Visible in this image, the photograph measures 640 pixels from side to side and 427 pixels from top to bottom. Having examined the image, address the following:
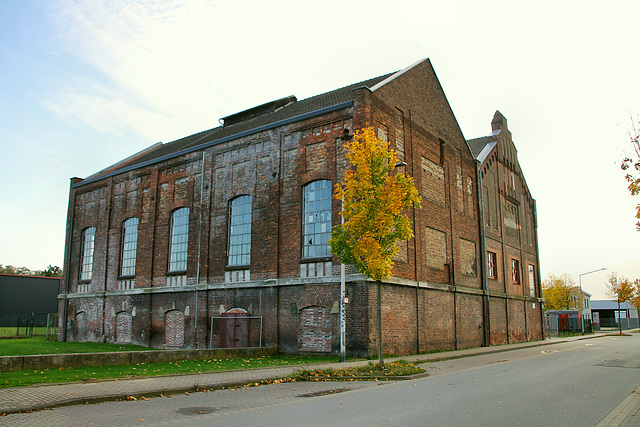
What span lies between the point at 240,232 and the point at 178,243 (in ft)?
15.6

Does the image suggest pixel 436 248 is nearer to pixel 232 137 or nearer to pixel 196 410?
pixel 232 137

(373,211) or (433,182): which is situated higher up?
(433,182)

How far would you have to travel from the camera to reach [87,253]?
104 feet

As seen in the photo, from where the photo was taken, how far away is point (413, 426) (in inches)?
274

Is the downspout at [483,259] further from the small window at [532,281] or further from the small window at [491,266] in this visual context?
the small window at [532,281]

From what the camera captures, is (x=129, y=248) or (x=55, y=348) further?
(x=129, y=248)

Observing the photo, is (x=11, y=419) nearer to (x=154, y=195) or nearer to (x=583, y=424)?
(x=583, y=424)

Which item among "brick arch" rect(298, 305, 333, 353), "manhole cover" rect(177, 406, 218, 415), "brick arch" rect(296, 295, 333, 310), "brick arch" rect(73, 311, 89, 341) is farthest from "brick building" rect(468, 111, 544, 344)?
"brick arch" rect(73, 311, 89, 341)

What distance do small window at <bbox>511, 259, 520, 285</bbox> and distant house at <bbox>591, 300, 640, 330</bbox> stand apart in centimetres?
3617

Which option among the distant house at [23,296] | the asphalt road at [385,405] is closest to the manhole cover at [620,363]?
the asphalt road at [385,405]

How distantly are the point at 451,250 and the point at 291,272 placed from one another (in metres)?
9.45

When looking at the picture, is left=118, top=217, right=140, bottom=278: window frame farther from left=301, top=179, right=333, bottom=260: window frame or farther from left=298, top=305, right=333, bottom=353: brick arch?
left=298, top=305, right=333, bottom=353: brick arch

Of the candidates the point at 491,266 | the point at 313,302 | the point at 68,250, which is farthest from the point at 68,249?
the point at 491,266

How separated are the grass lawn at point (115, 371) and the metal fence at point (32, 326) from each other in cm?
2033
